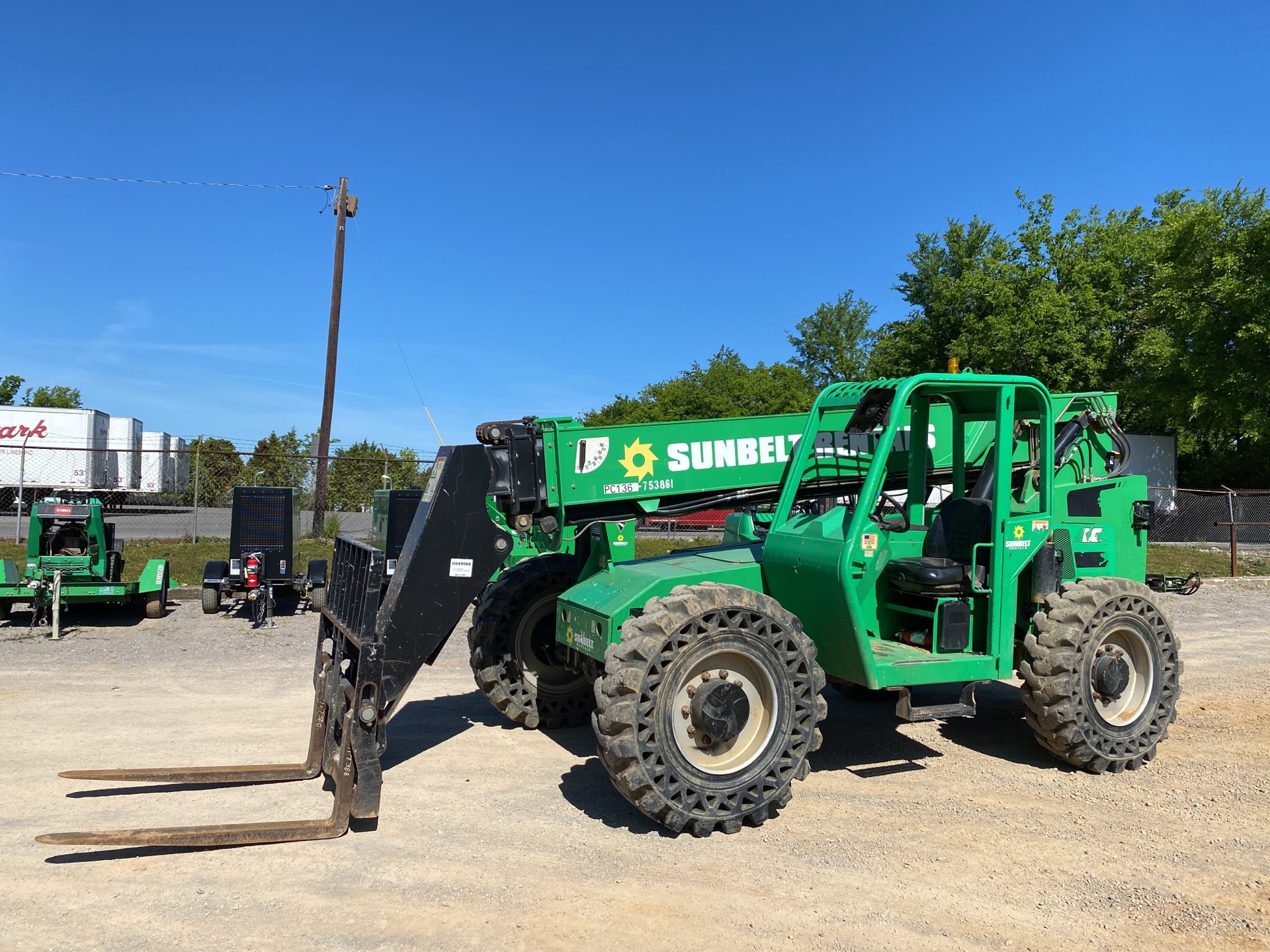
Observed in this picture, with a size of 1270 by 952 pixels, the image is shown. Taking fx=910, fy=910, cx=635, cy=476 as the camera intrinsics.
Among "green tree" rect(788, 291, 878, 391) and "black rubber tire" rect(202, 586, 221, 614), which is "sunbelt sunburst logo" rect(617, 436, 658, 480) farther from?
"green tree" rect(788, 291, 878, 391)

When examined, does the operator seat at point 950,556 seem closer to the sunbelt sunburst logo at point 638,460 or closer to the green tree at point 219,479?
the sunbelt sunburst logo at point 638,460

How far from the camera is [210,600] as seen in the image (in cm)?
1352

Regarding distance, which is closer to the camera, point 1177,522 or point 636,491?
point 636,491

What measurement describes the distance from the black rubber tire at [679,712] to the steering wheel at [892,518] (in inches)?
54.4

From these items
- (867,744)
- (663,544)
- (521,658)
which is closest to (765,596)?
(867,744)

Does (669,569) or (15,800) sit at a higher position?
(669,569)

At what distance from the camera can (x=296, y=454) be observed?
60.6ft

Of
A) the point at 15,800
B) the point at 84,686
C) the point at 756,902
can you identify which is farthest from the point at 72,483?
the point at 756,902

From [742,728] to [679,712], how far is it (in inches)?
16.8

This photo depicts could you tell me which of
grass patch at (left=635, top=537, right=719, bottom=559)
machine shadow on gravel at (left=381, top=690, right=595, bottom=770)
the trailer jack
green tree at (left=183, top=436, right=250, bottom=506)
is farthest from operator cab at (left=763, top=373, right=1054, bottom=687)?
green tree at (left=183, top=436, right=250, bottom=506)

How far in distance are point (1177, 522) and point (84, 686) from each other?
1125 inches

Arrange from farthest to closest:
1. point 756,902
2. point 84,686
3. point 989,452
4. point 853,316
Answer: point 853,316 < point 84,686 < point 989,452 < point 756,902

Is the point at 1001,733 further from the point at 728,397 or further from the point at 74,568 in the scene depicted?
the point at 728,397

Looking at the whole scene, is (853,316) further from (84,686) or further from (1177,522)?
(84,686)
